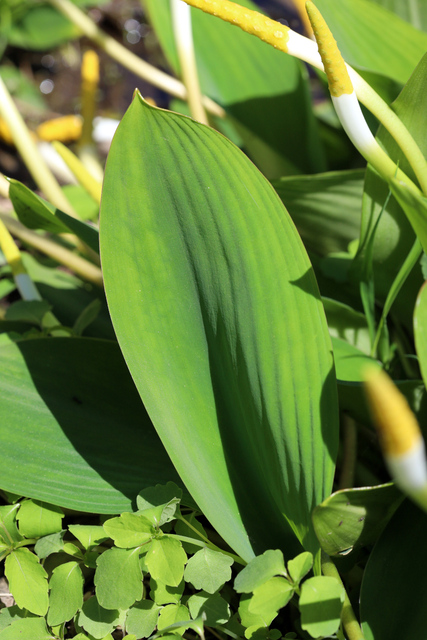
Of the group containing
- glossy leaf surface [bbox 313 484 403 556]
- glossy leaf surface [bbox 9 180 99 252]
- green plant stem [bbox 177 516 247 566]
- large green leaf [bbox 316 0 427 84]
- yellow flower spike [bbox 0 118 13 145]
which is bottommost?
green plant stem [bbox 177 516 247 566]

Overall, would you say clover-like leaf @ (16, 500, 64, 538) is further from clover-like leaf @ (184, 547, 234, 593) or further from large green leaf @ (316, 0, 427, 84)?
large green leaf @ (316, 0, 427, 84)

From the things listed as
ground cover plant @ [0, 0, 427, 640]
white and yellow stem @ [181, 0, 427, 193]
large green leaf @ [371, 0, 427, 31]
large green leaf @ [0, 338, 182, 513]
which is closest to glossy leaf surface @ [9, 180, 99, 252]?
ground cover plant @ [0, 0, 427, 640]

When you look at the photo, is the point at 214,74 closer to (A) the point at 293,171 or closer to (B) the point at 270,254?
(A) the point at 293,171

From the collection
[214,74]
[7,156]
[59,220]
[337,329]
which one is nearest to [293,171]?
[214,74]

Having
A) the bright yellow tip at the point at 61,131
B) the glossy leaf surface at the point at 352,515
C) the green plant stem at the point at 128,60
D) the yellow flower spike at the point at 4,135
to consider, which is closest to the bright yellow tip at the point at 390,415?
the glossy leaf surface at the point at 352,515

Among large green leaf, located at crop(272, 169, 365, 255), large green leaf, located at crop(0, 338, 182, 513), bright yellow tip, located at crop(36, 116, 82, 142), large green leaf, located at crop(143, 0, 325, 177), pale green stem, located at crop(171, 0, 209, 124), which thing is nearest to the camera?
large green leaf, located at crop(0, 338, 182, 513)

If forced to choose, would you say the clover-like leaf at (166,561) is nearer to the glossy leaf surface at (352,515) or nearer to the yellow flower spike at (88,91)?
the glossy leaf surface at (352,515)
